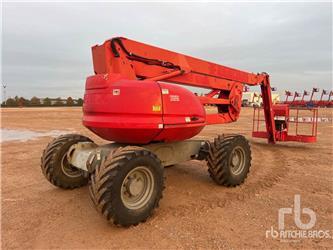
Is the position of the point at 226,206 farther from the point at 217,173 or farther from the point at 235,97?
the point at 235,97

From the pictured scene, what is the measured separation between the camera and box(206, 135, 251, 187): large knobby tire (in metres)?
4.86

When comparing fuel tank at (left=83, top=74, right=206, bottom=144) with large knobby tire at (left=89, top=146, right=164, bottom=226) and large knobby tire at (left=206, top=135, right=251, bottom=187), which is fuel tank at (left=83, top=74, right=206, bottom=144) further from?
large knobby tire at (left=206, top=135, right=251, bottom=187)

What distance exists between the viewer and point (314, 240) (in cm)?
326

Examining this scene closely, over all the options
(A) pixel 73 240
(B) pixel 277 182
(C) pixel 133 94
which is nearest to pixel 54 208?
(A) pixel 73 240

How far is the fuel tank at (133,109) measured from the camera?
3787 mm

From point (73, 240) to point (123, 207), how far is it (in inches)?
26.5

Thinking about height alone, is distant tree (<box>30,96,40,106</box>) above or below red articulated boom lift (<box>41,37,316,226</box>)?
above

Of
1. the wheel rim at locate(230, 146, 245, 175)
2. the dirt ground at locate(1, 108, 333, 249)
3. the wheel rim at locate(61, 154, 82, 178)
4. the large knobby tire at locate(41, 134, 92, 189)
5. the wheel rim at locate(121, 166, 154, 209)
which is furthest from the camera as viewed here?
the wheel rim at locate(230, 146, 245, 175)

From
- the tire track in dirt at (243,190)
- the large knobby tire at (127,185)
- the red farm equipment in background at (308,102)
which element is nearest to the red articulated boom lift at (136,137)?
the large knobby tire at (127,185)

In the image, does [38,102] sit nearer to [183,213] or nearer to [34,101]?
[34,101]

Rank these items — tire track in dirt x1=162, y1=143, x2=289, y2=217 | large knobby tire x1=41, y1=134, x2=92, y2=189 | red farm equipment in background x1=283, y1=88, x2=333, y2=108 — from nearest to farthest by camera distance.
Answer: tire track in dirt x1=162, y1=143, x2=289, y2=217
large knobby tire x1=41, y1=134, x2=92, y2=189
red farm equipment in background x1=283, y1=88, x2=333, y2=108

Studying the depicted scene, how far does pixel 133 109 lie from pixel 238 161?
2.63 m

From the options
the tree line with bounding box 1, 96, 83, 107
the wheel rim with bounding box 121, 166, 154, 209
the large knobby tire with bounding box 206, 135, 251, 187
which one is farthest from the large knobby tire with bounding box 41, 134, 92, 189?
the tree line with bounding box 1, 96, 83, 107

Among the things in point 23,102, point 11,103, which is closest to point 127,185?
point 23,102
